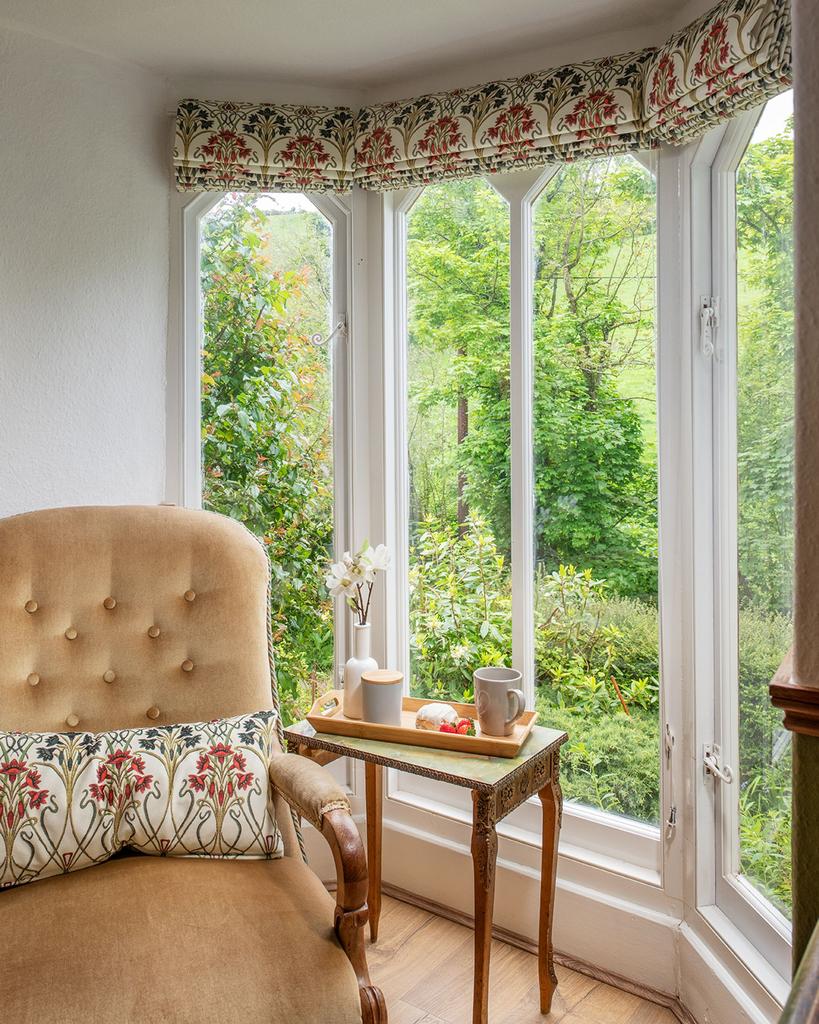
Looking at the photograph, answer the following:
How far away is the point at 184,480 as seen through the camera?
2.32 meters

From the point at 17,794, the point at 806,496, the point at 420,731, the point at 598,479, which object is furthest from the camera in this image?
the point at 598,479

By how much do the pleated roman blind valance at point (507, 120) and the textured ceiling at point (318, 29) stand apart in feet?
0.31

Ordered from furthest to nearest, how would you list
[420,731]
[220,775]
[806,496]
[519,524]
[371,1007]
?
[519,524] < [420,731] < [220,775] < [371,1007] < [806,496]

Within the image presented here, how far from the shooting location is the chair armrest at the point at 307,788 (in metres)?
1.41

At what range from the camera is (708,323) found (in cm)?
181

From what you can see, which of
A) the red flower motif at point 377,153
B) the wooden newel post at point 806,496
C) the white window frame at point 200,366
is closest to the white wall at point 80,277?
the white window frame at point 200,366

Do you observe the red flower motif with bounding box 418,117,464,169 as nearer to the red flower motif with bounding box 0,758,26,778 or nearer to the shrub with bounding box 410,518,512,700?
the shrub with bounding box 410,518,512,700

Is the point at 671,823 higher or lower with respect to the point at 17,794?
lower

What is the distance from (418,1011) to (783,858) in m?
0.91

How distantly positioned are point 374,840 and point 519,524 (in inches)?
38.7

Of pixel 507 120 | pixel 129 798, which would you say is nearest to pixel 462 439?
pixel 507 120

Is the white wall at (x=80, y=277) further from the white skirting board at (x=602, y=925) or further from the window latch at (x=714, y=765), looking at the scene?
the window latch at (x=714, y=765)

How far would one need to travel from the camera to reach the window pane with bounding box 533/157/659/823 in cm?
197

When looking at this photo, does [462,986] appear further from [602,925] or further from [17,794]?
[17,794]
